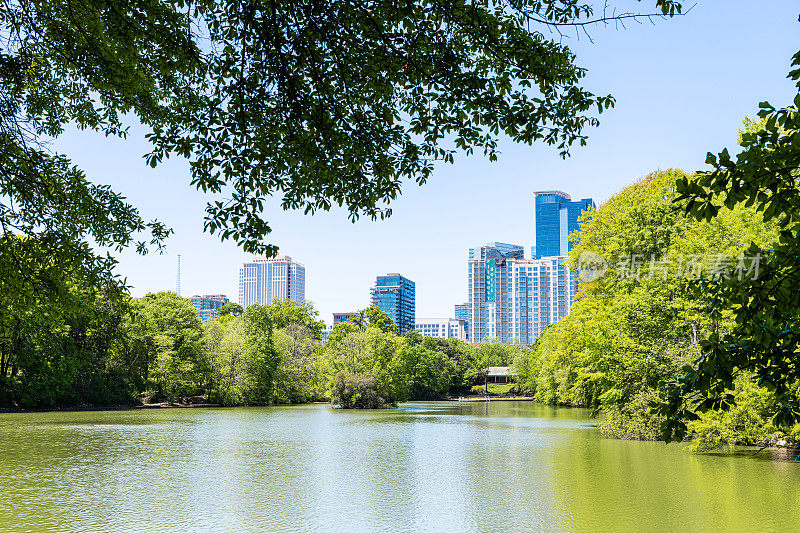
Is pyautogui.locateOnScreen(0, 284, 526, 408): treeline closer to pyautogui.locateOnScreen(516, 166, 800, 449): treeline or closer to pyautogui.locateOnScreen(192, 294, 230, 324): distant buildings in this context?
pyautogui.locateOnScreen(516, 166, 800, 449): treeline

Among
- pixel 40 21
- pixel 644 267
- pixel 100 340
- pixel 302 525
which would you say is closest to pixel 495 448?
pixel 644 267

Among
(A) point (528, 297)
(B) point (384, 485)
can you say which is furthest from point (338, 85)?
(A) point (528, 297)

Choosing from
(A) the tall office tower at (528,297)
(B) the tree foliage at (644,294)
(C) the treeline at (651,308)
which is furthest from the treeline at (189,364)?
(A) the tall office tower at (528,297)

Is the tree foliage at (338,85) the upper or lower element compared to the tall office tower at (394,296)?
lower

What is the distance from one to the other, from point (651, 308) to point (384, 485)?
10.0 metres

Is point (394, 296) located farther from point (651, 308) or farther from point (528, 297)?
point (651, 308)

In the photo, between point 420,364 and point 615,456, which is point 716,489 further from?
point 420,364

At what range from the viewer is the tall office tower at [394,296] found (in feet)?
613

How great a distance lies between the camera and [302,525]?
9367mm

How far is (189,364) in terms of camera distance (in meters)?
43.3

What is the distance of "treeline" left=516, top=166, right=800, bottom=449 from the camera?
49.1ft

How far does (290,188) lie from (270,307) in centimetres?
5847

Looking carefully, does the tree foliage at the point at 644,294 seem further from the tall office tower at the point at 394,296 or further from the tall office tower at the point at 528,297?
the tall office tower at the point at 394,296

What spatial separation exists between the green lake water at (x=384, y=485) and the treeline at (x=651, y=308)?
1.04 m
